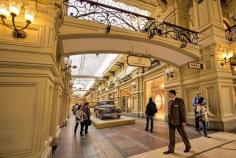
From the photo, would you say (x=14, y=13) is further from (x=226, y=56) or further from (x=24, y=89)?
(x=226, y=56)

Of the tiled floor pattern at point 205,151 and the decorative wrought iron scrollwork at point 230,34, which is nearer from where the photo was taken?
the tiled floor pattern at point 205,151

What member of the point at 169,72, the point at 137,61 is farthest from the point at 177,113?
the point at 169,72

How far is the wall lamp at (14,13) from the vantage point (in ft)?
8.92

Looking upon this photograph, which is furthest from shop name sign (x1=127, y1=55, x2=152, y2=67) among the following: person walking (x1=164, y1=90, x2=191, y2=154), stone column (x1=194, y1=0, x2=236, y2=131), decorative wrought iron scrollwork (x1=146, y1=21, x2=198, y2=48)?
stone column (x1=194, y1=0, x2=236, y2=131)

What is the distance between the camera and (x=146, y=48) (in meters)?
6.84

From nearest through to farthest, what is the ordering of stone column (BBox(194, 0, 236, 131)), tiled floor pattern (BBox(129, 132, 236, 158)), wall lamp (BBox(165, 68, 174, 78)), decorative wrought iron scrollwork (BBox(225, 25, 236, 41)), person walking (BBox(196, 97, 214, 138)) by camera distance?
tiled floor pattern (BBox(129, 132, 236, 158)), person walking (BBox(196, 97, 214, 138)), stone column (BBox(194, 0, 236, 131)), decorative wrought iron scrollwork (BBox(225, 25, 236, 41)), wall lamp (BBox(165, 68, 174, 78))

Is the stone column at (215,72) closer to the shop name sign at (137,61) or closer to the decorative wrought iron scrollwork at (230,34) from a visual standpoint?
the decorative wrought iron scrollwork at (230,34)

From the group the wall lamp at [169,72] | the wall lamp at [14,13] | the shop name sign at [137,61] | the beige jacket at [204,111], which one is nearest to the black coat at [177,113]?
the beige jacket at [204,111]

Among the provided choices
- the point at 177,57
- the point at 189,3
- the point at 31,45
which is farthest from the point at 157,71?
the point at 31,45

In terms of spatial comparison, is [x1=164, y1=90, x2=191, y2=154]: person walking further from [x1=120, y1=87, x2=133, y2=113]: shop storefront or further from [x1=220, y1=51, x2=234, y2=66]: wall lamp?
[x1=120, y1=87, x2=133, y2=113]: shop storefront

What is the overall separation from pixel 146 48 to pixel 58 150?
17.8 feet

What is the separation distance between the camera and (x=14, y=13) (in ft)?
9.04

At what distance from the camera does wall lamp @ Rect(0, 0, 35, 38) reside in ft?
8.92

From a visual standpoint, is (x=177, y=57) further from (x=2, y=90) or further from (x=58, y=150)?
(x=2, y=90)
